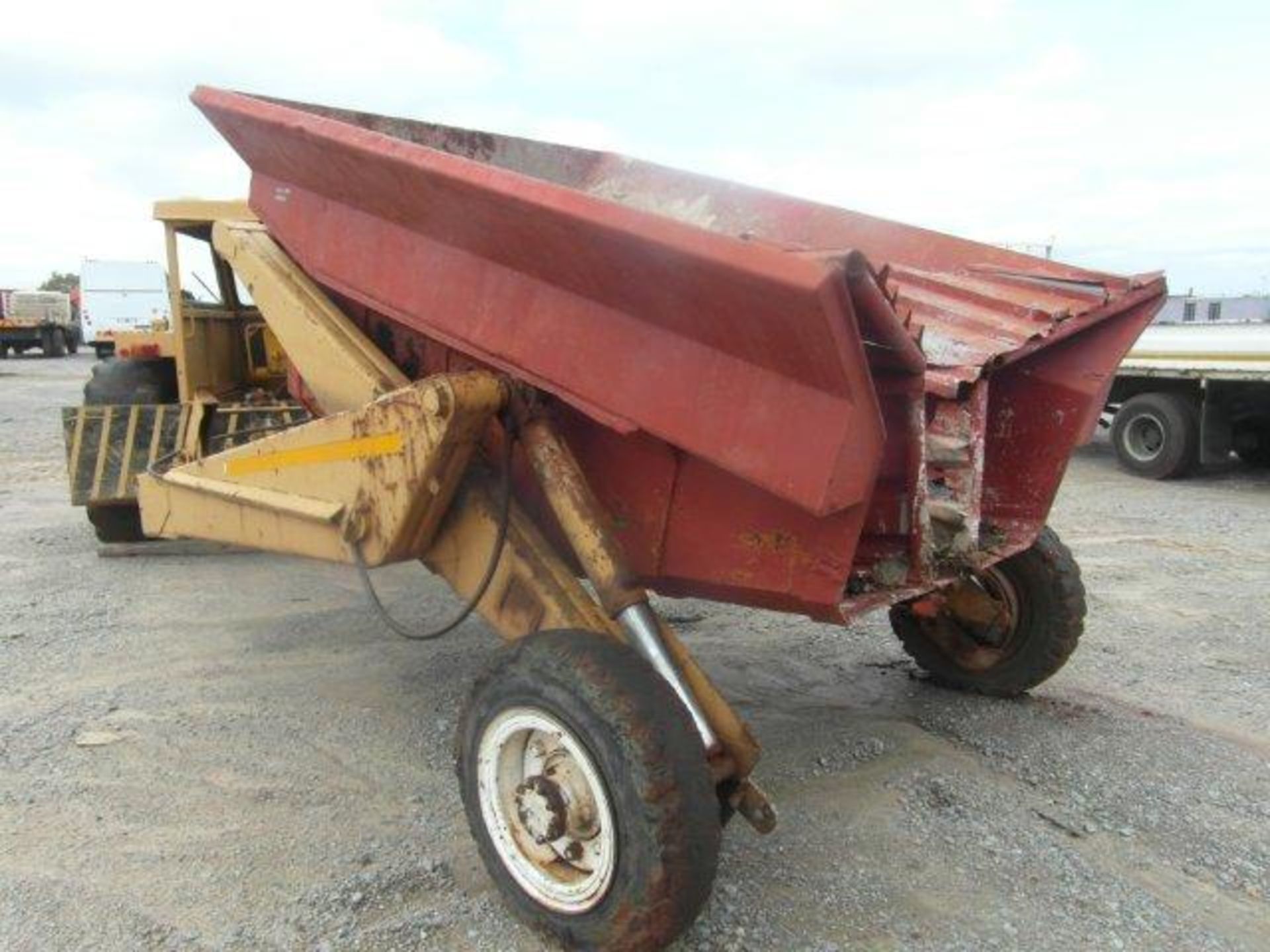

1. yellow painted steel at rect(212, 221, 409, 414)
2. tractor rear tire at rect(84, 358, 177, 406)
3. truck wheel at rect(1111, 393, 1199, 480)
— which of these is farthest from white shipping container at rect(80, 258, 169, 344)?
yellow painted steel at rect(212, 221, 409, 414)

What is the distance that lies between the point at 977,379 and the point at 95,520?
514 cm

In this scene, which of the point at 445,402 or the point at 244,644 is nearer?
the point at 445,402

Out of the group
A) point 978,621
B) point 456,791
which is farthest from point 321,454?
point 978,621

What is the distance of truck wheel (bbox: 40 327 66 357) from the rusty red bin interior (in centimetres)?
3246

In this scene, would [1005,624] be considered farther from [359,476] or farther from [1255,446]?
[1255,446]

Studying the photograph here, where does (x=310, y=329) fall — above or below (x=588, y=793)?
above

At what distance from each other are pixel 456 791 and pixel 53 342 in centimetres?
3372

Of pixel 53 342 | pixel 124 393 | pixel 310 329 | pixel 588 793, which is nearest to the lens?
pixel 588 793

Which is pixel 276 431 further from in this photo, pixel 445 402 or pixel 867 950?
pixel 867 950

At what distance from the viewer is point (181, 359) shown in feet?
18.0

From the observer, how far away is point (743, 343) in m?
2.10

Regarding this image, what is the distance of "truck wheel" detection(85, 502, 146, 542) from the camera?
596 centimetres

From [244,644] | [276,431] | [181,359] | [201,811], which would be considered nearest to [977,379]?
[276,431]

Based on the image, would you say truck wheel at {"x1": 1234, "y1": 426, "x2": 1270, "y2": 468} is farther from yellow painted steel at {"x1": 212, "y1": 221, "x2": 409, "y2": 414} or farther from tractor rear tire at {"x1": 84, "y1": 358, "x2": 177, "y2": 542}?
yellow painted steel at {"x1": 212, "y1": 221, "x2": 409, "y2": 414}
